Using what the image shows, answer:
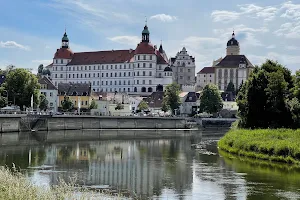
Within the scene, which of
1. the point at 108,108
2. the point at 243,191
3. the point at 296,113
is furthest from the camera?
the point at 108,108

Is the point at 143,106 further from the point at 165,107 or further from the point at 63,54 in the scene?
the point at 63,54

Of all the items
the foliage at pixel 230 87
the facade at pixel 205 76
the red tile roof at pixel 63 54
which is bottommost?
the foliage at pixel 230 87

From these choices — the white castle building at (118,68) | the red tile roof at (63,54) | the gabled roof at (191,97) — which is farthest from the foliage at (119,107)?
the red tile roof at (63,54)

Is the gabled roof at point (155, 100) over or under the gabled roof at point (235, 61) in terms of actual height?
under

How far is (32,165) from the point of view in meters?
33.1

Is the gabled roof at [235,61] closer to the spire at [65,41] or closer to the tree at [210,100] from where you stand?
the spire at [65,41]

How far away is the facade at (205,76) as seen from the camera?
177 meters

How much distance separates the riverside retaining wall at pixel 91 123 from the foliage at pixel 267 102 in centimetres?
3044

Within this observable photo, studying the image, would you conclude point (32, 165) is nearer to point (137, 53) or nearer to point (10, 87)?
point (10, 87)

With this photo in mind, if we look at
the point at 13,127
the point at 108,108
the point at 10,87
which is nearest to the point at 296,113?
the point at 13,127

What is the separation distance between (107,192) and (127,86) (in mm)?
134361

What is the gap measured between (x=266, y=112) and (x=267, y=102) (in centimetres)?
105

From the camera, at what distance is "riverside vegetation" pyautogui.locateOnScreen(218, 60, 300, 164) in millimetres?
41969

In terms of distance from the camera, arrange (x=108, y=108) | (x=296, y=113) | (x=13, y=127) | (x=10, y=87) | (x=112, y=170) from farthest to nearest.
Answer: (x=108, y=108)
(x=10, y=87)
(x=13, y=127)
(x=296, y=113)
(x=112, y=170)
